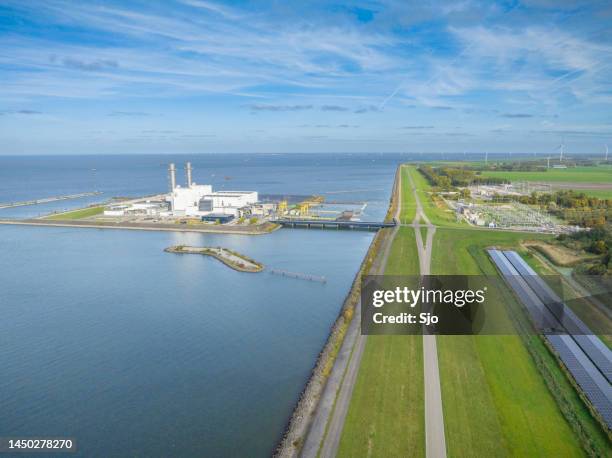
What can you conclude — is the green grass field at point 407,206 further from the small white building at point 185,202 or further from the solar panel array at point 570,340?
the small white building at point 185,202

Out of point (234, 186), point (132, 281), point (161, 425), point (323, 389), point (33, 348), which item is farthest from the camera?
point (234, 186)

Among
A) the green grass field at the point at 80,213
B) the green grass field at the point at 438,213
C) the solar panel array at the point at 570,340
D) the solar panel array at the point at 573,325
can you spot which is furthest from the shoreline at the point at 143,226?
the solar panel array at the point at 573,325

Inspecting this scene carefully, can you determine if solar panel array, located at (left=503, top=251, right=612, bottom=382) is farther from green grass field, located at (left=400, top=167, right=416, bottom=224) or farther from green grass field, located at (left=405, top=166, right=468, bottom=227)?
green grass field, located at (left=400, top=167, right=416, bottom=224)

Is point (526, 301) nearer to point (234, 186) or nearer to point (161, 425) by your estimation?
point (161, 425)

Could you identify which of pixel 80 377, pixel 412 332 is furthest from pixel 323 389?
pixel 80 377

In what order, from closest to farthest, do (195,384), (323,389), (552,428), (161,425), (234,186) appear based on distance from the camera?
(552,428) < (161,425) < (323,389) < (195,384) < (234,186)

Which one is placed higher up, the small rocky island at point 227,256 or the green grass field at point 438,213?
the green grass field at point 438,213
